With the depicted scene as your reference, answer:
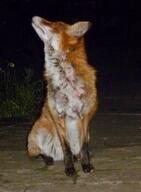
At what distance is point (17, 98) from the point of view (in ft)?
31.4


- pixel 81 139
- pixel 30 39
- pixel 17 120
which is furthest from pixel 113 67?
pixel 81 139

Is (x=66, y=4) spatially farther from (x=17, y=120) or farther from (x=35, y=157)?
(x=35, y=157)

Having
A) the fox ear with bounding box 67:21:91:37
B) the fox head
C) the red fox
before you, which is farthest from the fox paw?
the fox ear with bounding box 67:21:91:37

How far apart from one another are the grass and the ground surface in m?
1.65

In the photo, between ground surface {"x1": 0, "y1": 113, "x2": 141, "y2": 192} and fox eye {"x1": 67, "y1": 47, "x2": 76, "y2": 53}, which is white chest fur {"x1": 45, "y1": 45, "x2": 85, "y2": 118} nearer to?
fox eye {"x1": 67, "y1": 47, "x2": 76, "y2": 53}

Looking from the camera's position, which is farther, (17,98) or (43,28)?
(17,98)

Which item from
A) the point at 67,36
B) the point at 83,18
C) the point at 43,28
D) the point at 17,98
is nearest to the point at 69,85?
the point at 67,36

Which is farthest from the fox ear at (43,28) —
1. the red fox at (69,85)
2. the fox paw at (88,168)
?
the fox paw at (88,168)

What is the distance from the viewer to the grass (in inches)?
367

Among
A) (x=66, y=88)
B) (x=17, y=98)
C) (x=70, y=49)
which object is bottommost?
(x=17, y=98)

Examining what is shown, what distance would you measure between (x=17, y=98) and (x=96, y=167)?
4.16 metres

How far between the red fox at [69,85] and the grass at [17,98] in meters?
3.42

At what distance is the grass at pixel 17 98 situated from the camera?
9.31m

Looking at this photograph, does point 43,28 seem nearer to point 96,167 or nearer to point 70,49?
point 70,49
